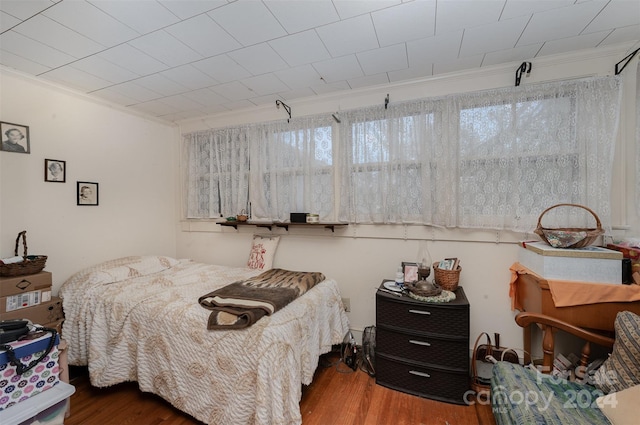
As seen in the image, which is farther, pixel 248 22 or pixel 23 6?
pixel 248 22

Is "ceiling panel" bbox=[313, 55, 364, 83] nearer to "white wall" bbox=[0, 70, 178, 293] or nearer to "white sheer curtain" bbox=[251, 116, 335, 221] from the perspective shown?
"white sheer curtain" bbox=[251, 116, 335, 221]

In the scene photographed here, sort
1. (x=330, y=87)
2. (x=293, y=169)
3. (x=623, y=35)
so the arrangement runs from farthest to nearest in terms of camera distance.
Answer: (x=293, y=169), (x=330, y=87), (x=623, y=35)

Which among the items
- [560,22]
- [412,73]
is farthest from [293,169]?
[560,22]

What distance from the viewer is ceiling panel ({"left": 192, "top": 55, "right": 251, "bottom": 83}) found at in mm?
2004

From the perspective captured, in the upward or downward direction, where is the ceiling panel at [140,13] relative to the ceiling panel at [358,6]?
downward

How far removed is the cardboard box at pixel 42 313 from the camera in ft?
5.89

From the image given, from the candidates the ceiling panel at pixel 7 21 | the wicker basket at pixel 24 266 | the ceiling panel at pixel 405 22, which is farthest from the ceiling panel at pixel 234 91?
the wicker basket at pixel 24 266

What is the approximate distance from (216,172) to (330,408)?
2646mm

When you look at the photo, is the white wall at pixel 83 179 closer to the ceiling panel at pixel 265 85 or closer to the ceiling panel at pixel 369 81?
Result: the ceiling panel at pixel 265 85

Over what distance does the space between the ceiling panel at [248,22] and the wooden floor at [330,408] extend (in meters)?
2.52

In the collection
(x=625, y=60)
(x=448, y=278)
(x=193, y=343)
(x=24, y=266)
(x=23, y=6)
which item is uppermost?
(x=23, y=6)

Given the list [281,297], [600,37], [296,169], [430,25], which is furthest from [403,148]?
[281,297]

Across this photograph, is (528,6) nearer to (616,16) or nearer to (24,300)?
(616,16)

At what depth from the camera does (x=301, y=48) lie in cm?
186
